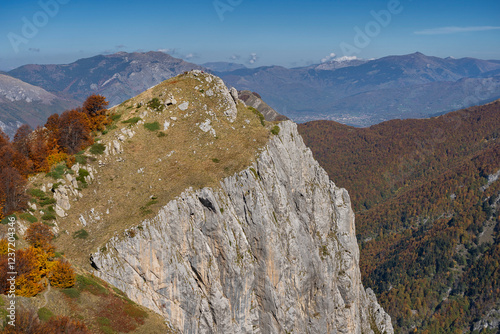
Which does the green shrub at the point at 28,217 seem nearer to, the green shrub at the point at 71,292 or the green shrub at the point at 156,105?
the green shrub at the point at 71,292

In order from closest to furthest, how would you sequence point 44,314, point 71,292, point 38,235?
point 44,314 → point 71,292 → point 38,235

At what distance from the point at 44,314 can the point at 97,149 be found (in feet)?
104

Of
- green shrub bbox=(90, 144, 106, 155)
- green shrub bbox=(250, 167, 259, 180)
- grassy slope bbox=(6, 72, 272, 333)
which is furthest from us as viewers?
green shrub bbox=(250, 167, 259, 180)

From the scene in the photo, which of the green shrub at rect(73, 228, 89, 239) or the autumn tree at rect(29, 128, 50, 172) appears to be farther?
the autumn tree at rect(29, 128, 50, 172)

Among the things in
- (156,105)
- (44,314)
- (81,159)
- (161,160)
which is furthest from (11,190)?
(156,105)

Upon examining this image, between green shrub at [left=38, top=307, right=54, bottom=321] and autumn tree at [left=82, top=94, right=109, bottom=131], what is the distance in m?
37.7

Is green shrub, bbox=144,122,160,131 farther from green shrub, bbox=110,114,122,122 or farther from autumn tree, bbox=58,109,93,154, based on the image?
autumn tree, bbox=58,109,93,154

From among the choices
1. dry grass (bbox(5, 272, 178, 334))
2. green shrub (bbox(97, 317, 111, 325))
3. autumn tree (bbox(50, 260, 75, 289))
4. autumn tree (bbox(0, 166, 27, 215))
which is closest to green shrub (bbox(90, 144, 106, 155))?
autumn tree (bbox(0, 166, 27, 215))

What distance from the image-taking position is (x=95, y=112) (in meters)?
60.6

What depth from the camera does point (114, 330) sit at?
30.7 metres

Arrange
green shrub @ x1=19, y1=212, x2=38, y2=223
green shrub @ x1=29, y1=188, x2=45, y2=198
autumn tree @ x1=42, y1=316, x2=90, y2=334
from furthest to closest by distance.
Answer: green shrub @ x1=29, y1=188, x2=45, y2=198 < green shrub @ x1=19, y1=212, x2=38, y2=223 < autumn tree @ x1=42, y1=316, x2=90, y2=334

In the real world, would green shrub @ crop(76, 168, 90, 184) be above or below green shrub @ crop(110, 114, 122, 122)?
below

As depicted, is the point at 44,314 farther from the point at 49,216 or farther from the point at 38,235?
the point at 49,216

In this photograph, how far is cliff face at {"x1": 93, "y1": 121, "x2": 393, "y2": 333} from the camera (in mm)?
42438
